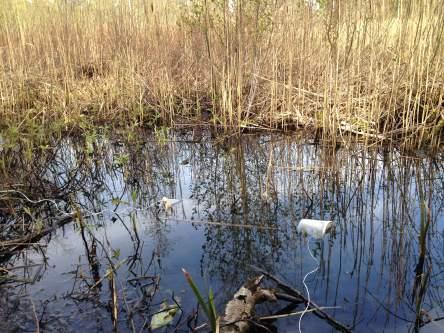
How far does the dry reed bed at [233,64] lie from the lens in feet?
9.81

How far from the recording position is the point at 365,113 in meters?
3.25

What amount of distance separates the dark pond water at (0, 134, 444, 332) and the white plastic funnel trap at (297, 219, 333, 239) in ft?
0.13

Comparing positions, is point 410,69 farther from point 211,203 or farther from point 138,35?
point 138,35

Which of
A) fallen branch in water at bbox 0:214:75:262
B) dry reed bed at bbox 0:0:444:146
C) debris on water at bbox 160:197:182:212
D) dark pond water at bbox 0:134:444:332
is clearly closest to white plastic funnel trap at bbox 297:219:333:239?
dark pond water at bbox 0:134:444:332

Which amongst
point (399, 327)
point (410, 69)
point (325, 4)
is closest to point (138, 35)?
point (325, 4)

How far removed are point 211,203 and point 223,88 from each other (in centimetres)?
145

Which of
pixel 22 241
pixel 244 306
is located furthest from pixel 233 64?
pixel 244 306

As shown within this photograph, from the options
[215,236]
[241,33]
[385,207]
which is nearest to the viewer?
[215,236]

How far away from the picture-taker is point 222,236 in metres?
1.96

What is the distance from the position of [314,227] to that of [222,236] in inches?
16.7

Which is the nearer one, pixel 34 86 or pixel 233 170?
pixel 233 170

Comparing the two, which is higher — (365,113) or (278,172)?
(365,113)

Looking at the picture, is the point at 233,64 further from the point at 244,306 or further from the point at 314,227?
the point at 244,306

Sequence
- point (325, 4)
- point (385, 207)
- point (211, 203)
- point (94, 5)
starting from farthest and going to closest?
1. point (94, 5)
2. point (325, 4)
3. point (211, 203)
4. point (385, 207)
